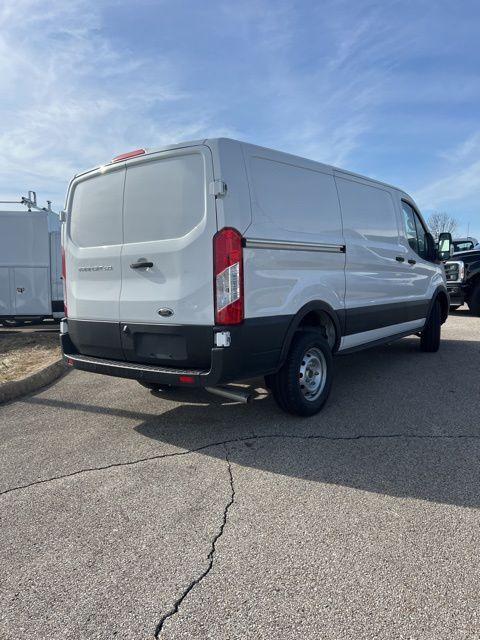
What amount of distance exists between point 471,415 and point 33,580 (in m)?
4.00

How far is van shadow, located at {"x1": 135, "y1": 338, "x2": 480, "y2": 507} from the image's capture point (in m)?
3.42

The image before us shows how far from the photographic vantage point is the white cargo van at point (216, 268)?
3.74 meters

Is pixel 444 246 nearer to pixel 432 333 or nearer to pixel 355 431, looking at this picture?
pixel 432 333

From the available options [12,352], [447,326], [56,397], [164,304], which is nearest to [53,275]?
[12,352]

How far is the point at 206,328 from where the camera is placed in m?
3.75

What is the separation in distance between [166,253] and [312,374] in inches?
73.0

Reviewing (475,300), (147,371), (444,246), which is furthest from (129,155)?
(475,300)

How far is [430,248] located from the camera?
7.67m

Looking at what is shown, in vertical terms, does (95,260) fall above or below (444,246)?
below

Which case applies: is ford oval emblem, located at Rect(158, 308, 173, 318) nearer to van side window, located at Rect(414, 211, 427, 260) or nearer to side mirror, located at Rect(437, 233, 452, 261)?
van side window, located at Rect(414, 211, 427, 260)

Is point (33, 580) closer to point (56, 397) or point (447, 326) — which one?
point (56, 397)

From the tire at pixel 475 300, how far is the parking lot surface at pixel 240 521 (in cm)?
841

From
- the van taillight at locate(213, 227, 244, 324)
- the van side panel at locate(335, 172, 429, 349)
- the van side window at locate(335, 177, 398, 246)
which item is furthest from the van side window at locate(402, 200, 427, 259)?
the van taillight at locate(213, 227, 244, 324)

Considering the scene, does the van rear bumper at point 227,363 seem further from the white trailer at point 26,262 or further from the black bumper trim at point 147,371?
the white trailer at point 26,262
